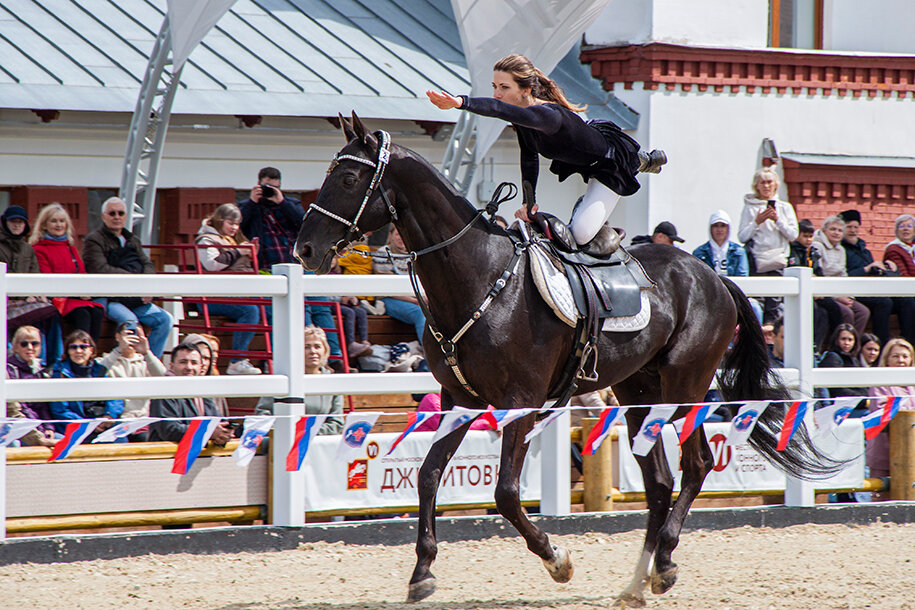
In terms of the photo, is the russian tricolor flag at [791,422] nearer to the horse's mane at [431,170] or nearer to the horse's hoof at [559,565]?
the horse's hoof at [559,565]

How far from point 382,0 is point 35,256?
27.3ft

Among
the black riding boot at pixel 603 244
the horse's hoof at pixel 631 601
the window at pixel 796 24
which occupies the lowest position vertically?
the horse's hoof at pixel 631 601

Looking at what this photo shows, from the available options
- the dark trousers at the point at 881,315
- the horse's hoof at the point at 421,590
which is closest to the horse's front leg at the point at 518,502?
the horse's hoof at the point at 421,590

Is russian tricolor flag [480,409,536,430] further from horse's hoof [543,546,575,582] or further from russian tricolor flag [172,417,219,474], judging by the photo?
russian tricolor flag [172,417,219,474]

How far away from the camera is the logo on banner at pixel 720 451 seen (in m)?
8.17

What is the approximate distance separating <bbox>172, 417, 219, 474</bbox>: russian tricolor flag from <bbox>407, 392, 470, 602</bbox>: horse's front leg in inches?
42.8

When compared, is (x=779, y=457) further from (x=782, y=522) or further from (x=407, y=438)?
(x=407, y=438)

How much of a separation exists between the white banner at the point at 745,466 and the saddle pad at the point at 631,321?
5.83ft

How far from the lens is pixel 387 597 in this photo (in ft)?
19.4

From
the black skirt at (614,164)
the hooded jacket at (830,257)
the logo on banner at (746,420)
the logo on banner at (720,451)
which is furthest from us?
the hooded jacket at (830,257)

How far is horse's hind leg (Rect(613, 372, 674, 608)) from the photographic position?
5945 mm

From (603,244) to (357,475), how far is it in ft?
6.90

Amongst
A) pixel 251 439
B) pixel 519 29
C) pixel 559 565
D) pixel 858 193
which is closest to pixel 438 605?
pixel 559 565

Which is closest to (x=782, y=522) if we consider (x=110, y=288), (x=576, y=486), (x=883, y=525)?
(x=883, y=525)
